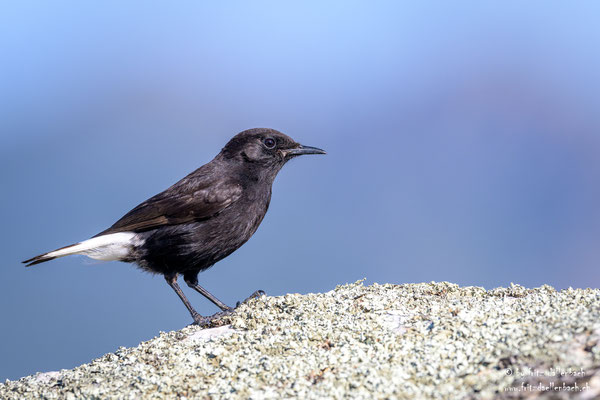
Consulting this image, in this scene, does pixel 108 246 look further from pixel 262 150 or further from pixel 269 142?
pixel 269 142

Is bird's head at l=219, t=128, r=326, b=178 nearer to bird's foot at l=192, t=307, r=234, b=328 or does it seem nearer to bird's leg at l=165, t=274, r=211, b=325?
bird's leg at l=165, t=274, r=211, b=325

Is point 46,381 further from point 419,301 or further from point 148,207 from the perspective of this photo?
point 419,301

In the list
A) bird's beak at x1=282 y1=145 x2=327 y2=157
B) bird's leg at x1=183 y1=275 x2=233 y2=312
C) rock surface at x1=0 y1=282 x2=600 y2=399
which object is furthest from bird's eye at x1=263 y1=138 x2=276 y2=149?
rock surface at x1=0 y1=282 x2=600 y2=399

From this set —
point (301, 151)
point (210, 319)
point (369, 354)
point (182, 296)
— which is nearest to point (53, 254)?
Answer: point (182, 296)

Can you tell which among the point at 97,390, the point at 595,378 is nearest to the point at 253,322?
the point at 97,390

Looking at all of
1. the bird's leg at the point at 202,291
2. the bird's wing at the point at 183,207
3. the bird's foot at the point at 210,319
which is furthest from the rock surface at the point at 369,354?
the bird's wing at the point at 183,207

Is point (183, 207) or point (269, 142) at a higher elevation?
point (269, 142)

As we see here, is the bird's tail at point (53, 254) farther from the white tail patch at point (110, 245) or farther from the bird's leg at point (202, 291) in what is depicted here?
the bird's leg at point (202, 291)

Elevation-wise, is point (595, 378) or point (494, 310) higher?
point (494, 310)
